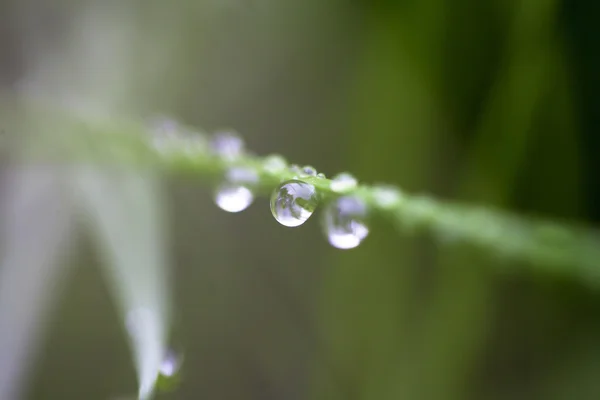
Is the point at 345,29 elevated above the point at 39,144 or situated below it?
above

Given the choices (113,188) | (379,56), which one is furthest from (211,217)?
(379,56)

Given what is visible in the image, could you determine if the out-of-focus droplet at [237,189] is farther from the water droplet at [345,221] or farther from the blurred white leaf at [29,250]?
the blurred white leaf at [29,250]

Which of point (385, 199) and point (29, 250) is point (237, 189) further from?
point (29, 250)

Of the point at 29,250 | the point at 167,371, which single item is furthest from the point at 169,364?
the point at 29,250

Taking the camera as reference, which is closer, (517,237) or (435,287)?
(517,237)

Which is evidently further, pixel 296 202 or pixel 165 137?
pixel 165 137

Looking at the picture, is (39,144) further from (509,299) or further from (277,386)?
(509,299)

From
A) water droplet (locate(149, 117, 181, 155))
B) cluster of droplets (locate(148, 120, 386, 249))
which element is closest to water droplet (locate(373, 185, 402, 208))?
cluster of droplets (locate(148, 120, 386, 249))
